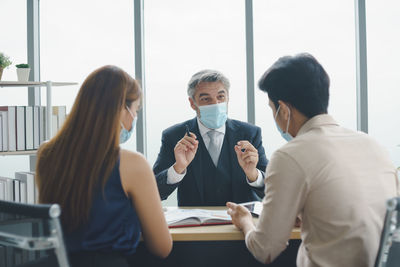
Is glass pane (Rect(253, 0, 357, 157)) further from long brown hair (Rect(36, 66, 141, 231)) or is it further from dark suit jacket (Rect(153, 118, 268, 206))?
long brown hair (Rect(36, 66, 141, 231))

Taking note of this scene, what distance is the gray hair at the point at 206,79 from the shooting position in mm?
2199

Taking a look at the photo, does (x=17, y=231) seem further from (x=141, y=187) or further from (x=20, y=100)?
(x=20, y=100)

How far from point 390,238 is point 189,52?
2396 mm

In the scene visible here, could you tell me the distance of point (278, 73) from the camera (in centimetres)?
123

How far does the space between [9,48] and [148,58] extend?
1290mm

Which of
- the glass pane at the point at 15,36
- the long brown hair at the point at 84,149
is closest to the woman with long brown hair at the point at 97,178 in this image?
the long brown hair at the point at 84,149

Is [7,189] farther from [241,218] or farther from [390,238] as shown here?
[390,238]

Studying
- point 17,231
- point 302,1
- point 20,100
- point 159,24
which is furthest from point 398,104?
point 20,100

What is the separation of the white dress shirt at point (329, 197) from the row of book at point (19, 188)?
1.96 metres

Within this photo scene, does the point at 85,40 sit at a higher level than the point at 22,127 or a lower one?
higher

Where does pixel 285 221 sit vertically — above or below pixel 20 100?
below

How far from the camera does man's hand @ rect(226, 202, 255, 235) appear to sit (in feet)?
4.38

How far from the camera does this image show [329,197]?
107cm

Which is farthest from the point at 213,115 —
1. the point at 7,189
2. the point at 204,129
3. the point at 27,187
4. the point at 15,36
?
the point at 15,36
